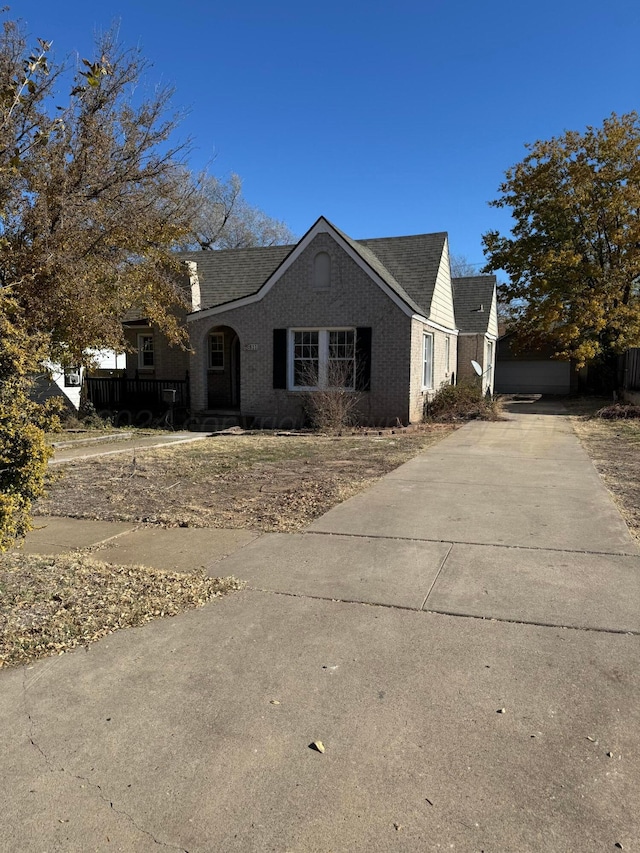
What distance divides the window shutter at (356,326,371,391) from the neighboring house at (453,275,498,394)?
917cm

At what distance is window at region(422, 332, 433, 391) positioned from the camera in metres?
18.0

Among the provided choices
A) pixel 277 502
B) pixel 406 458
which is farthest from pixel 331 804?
pixel 406 458

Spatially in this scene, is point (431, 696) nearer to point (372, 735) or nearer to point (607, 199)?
point (372, 735)

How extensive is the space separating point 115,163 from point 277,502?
29.7 ft

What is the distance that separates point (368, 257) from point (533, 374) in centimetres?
2528

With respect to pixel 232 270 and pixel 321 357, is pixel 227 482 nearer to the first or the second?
pixel 321 357

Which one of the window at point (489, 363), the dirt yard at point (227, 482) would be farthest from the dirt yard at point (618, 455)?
the window at point (489, 363)

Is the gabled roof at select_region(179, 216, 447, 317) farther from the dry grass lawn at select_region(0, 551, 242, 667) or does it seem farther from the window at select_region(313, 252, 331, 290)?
the dry grass lawn at select_region(0, 551, 242, 667)

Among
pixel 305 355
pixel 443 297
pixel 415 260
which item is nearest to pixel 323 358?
pixel 305 355

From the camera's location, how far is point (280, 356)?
56.0 feet

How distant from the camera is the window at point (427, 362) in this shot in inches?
710

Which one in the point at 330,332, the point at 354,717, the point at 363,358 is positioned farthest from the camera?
the point at 330,332

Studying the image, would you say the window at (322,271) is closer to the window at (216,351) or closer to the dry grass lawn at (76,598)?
the window at (216,351)

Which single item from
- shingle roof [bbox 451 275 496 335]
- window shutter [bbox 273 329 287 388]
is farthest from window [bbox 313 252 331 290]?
shingle roof [bbox 451 275 496 335]
